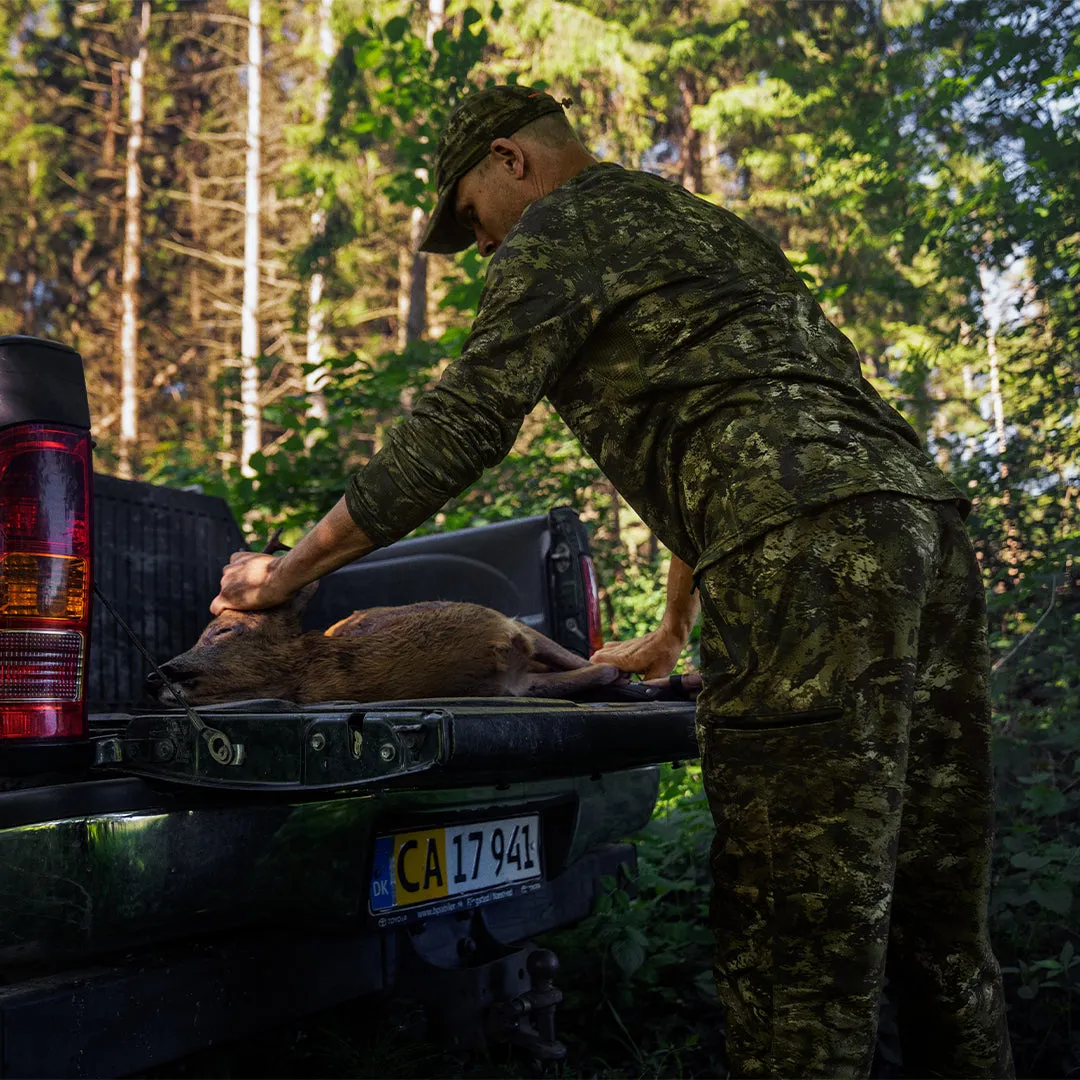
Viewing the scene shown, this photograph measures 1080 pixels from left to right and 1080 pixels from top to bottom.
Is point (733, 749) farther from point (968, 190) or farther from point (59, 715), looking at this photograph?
point (968, 190)

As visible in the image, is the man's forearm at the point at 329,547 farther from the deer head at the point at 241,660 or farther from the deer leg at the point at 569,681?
the deer leg at the point at 569,681

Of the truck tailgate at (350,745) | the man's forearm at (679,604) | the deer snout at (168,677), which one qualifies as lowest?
the truck tailgate at (350,745)

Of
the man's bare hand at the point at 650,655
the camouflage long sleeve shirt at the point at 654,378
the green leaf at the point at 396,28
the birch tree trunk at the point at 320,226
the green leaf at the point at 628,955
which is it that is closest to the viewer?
the camouflage long sleeve shirt at the point at 654,378

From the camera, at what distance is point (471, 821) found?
8.86 ft

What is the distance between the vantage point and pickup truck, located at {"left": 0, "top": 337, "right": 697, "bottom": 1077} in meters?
1.96

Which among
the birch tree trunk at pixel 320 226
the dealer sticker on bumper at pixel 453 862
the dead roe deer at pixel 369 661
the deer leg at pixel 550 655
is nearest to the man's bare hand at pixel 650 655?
the deer leg at pixel 550 655

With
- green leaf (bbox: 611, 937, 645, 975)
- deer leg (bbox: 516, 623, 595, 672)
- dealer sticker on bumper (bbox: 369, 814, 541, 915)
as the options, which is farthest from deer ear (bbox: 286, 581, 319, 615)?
green leaf (bbox: 611, 937, 645, 975)

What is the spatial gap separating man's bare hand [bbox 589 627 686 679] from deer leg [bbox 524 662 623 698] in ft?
0.82

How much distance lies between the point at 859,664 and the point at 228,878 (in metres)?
1.30

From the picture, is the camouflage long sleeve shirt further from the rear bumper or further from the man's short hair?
the rear bumper

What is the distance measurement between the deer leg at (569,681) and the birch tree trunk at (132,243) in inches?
688

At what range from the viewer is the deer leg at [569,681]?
10.0 ft

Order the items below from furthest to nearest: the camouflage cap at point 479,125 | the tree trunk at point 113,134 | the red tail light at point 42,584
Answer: the tree trunk at point 113,134, the camouflage cap at point 479,125, the red tail light at point 42,584

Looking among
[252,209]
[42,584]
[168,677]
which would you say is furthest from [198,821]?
[252,209]
